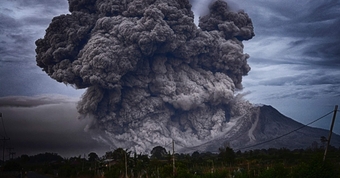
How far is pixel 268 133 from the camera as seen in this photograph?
161250 mm

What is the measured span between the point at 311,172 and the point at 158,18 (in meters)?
58.4

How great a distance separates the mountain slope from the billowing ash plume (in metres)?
29.5

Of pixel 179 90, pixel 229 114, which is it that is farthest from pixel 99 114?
pixel 229 114

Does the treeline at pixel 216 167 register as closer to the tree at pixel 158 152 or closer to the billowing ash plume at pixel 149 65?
the tree at pixel 158 152

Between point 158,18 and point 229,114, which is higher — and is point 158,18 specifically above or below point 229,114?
above

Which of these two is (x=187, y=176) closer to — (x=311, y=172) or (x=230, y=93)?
(x=311, y=172)

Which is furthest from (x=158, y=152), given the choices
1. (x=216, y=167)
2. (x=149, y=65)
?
(x=216, y=167)

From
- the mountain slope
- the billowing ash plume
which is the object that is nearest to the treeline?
the billowing ash plume

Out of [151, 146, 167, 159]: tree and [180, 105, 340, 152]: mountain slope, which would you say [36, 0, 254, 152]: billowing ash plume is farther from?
[180, 105, 340, 152]: mountain slope

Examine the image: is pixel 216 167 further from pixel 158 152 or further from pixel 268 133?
pixel 268 133

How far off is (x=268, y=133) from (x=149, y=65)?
84442 millimetres

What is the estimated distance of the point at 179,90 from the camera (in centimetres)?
9281

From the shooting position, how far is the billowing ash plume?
8081cm

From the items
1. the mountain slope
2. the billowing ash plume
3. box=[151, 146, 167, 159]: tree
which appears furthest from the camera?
the mountain slope
